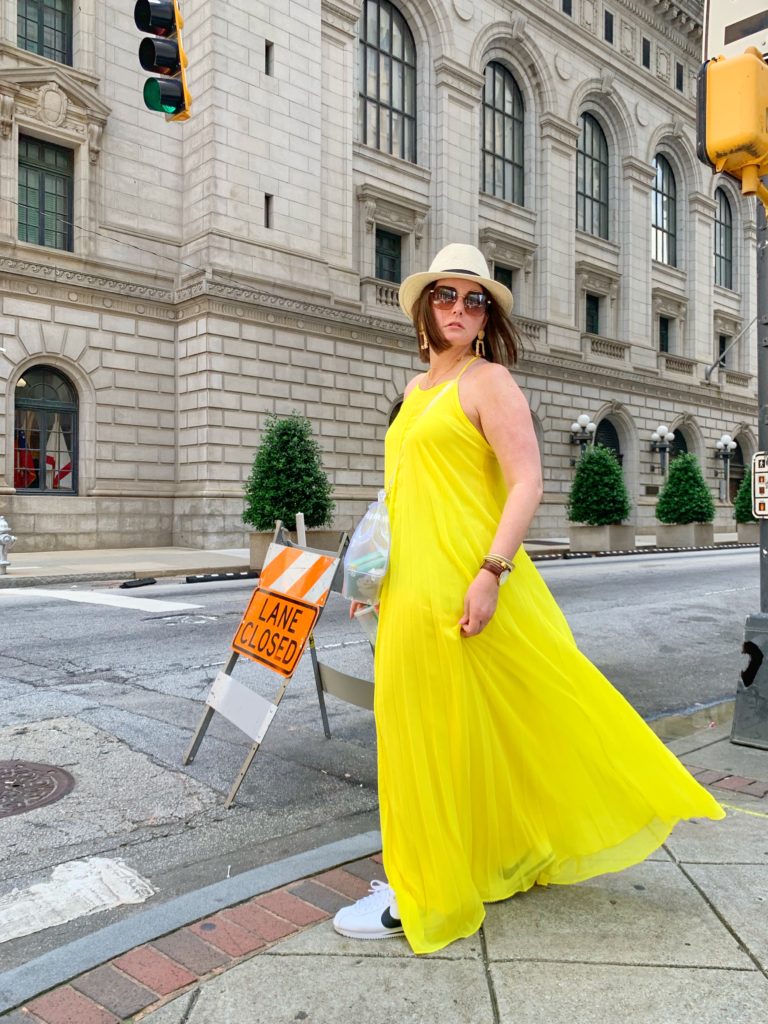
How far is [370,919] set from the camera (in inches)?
108

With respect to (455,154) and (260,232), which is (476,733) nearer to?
(260,232)

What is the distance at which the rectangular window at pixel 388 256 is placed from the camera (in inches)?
1133

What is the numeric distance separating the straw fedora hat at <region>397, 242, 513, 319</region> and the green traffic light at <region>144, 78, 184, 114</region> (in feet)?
23.4

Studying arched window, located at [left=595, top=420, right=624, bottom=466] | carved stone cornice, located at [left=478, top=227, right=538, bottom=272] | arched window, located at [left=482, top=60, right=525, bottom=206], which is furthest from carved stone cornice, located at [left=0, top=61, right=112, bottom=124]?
arched window, located at [left=595, top=420, right=624, bottom=466]

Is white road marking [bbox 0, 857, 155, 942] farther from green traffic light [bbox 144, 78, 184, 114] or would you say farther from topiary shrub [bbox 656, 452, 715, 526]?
topiary shrub [bbox 656, 452, 715, 526]

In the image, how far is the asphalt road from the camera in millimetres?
3664

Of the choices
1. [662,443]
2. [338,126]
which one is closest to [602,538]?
[662,443]

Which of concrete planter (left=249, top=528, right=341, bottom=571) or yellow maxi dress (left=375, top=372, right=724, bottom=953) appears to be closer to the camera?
yellow maxi dress (left=375, top=372, right=724, bottom=953)

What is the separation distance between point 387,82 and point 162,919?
30.3m

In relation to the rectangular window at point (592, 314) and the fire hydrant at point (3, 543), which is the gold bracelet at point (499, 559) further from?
the rectangular window at point (592, 314)

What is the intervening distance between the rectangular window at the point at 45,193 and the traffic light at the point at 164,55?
14.2 metres

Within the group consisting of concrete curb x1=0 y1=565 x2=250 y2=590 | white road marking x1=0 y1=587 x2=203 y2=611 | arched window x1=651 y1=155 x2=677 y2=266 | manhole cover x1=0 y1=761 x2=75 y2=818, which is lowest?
manhole cover x1=0 y1=761 x2=75 y2=818

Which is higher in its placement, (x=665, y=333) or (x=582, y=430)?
(x=665, y=333)

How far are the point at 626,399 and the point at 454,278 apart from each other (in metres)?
35.8
